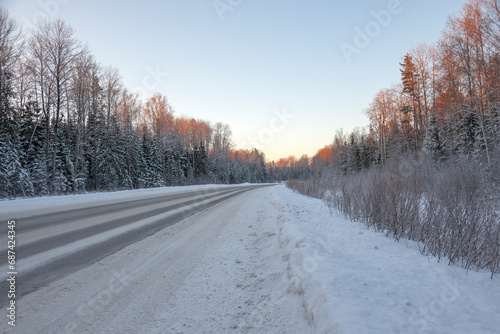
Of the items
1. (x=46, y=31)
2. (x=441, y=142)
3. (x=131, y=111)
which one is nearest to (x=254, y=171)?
(x=131, y=111)

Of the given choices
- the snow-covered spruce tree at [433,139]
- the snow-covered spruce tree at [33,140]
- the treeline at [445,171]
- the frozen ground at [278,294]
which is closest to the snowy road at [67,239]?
the frozen ground at [278,294]

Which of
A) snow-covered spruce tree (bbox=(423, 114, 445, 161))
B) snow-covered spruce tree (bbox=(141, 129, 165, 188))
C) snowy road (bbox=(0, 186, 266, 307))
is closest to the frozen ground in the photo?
snowy road (bbox=(0, 186, 266, 307))

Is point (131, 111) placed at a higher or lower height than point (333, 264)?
higher

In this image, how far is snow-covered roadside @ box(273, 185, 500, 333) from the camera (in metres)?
1.78

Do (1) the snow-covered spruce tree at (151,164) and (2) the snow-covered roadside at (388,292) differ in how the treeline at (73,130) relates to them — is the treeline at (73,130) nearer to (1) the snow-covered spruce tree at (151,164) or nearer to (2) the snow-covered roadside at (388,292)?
(1) the snow-covered spruce tree at (151,164)

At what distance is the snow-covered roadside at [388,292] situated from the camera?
178 cm

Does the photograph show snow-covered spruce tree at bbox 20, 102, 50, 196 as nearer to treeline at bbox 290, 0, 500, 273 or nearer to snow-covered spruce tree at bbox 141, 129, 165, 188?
snow-covered spruce tree at bbox 141, 129, 165, 188

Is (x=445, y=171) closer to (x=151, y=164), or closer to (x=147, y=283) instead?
(x=147, y=283)

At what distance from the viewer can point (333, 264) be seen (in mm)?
2941

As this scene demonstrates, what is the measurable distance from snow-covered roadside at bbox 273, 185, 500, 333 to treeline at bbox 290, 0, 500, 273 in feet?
2.45

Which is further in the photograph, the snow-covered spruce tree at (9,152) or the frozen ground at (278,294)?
the snow-covered spruce tree at (9,152)

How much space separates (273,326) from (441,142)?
29.8 metres

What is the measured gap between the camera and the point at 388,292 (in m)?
2.26

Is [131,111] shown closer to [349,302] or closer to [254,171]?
[349,302]
